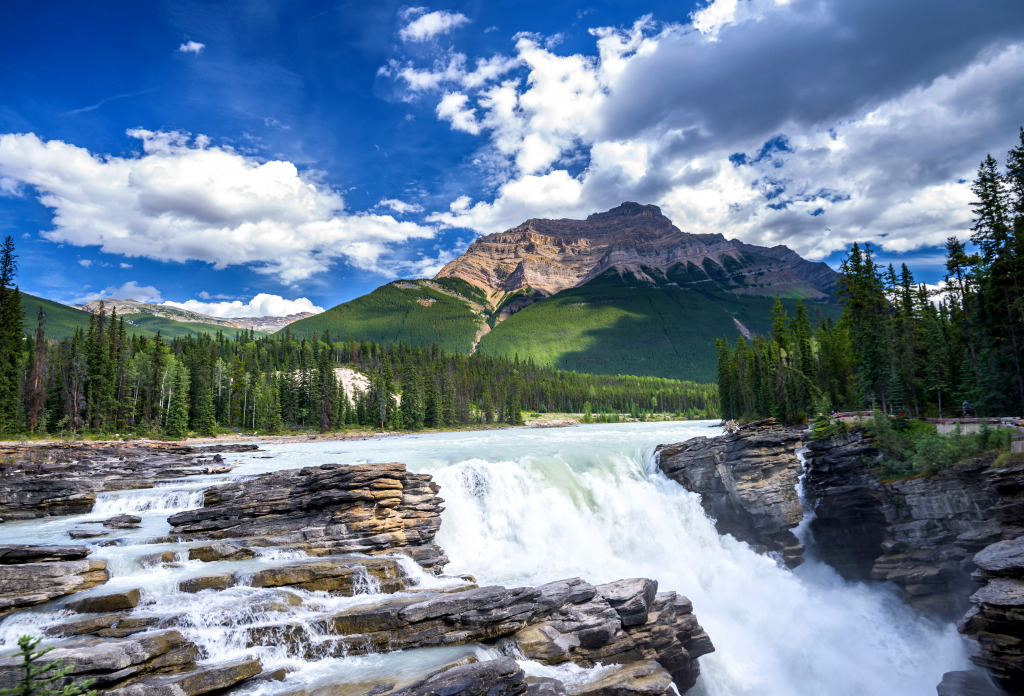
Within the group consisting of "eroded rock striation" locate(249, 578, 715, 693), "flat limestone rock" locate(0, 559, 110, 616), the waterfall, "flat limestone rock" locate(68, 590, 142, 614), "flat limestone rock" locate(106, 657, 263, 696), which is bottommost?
the waterfall

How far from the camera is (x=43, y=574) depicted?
12.5m

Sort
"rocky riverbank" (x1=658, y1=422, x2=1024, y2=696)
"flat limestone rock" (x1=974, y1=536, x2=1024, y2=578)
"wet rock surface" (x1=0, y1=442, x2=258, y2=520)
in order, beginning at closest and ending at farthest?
"flat limestone rock" (x1=974, y1=536, x2=1024, y2=578), "rocky riverbank" (x1=658, y1=422, x2=1024, y2=696), "wet rock surface" (x1=0, y1=442, x2=258, y2=520)

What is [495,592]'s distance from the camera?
14.0 metres

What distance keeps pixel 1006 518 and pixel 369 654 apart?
2523 centimetres

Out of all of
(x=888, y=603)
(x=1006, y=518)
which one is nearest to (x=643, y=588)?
(x=1006, y=518)

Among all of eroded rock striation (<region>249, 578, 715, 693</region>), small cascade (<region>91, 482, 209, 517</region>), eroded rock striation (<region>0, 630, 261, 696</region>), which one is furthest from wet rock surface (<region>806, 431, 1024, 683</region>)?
small cascade (<region>91, 482, 209, 517</region>)

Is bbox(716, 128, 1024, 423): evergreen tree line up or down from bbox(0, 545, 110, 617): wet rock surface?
up

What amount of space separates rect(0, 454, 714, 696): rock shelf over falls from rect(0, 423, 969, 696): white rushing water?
21 centimetres

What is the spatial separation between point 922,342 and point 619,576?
40.1 metres

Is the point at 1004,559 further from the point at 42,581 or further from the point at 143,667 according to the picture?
the point at 42,581

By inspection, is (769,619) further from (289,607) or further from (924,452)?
(289,607)

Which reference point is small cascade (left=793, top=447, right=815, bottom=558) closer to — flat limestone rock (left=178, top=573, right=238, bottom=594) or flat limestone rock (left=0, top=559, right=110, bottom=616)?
flat limestone rock (left=178, top=573, right=238, bottom=594)

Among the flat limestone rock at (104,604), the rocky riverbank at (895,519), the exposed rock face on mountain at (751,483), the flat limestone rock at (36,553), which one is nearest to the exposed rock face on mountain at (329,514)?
the flat limestone rock at (36,553)

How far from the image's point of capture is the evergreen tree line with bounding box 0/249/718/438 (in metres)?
66.2
